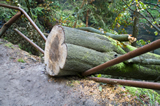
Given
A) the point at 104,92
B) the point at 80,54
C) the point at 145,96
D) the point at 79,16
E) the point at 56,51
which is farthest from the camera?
the point at 79,16

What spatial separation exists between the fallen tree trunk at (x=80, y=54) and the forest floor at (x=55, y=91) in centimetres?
22

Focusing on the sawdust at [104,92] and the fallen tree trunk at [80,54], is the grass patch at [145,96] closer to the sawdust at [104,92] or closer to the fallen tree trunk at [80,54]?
the sawdust at [104,92]

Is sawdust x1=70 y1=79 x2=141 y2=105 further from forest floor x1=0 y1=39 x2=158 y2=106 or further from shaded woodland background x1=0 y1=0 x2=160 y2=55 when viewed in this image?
shaded woodland background x1=0 y1=0 x2=160 y2=55

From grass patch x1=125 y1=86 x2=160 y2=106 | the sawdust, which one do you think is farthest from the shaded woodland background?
grass patch x1=125 y1=86 x2=160 y2=106

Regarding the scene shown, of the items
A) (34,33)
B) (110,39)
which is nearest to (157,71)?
(110,39)

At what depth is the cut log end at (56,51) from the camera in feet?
6.55

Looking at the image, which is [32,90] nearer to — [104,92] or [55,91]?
[55,91]

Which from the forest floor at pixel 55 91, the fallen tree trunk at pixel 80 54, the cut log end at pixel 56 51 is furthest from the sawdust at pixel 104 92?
the cut log end at pixel 56 51

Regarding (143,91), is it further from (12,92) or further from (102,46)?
(12,92)

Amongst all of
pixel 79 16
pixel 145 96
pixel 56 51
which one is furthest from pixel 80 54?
pixel 79 16

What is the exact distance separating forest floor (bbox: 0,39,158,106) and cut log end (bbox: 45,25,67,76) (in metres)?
0.28

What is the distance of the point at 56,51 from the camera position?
2158 millimetres

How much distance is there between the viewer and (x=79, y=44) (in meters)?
2.17

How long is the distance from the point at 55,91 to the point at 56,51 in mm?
713
